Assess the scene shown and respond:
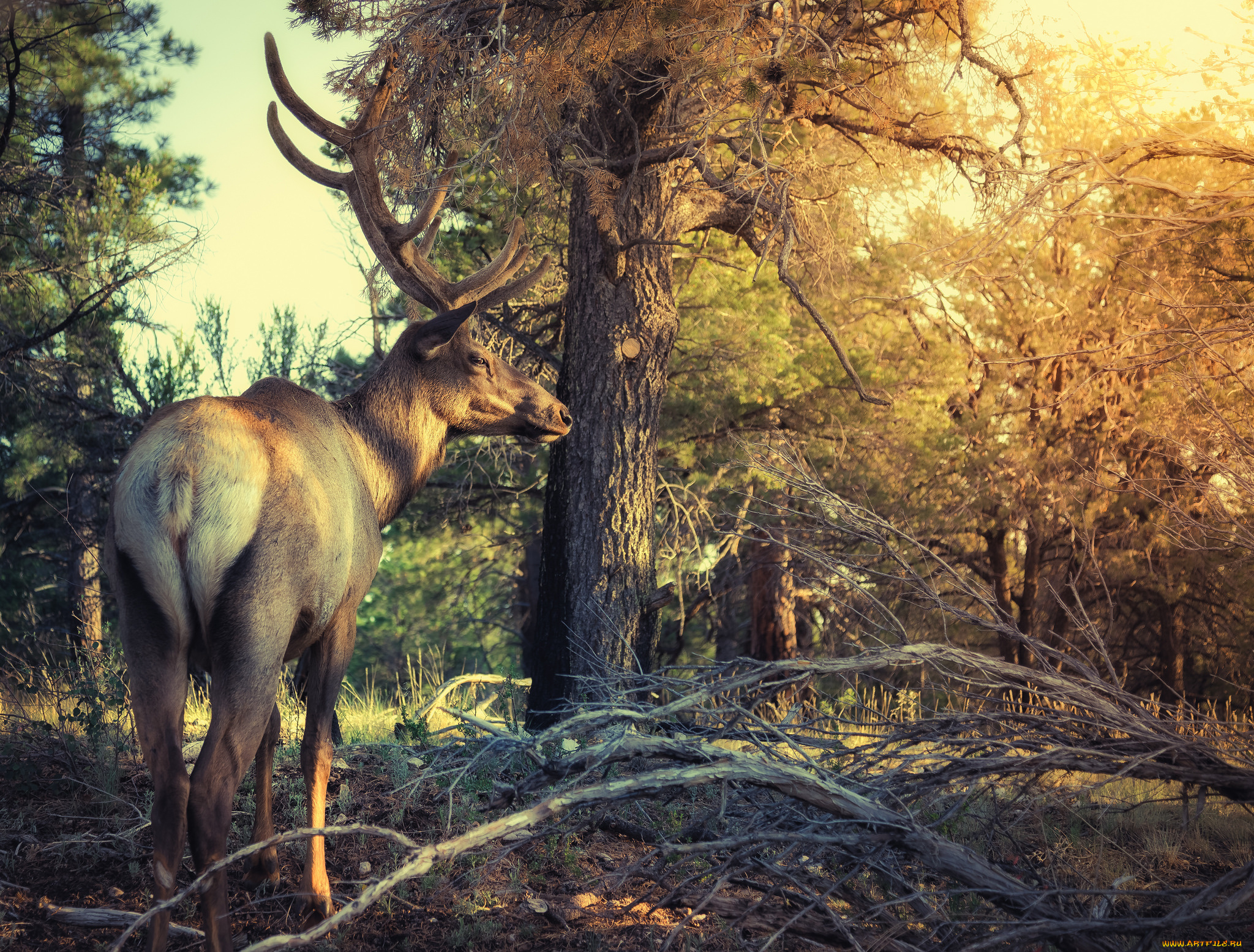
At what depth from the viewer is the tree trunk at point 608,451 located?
724 centimetres

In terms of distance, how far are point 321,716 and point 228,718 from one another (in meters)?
0.75

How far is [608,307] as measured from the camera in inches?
291

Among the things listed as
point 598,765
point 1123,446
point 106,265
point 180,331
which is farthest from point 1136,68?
point 180,331

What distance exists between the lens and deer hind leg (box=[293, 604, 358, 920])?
151 inches

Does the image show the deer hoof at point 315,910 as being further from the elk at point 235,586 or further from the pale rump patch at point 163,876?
the pale rump patch at point 163,876

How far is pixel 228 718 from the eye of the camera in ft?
10.6

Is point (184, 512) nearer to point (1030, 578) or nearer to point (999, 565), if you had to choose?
point (1030, 578)

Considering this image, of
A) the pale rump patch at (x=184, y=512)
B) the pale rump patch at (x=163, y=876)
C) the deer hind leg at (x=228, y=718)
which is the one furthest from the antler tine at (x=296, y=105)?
the pale rump patch at (x=163, y=876)

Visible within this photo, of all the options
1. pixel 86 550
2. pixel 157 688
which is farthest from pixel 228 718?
pixel 86 550

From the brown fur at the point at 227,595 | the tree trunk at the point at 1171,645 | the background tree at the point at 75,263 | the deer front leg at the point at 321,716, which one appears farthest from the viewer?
the tree trunk at the point at 1171,645

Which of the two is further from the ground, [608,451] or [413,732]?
[608,451]

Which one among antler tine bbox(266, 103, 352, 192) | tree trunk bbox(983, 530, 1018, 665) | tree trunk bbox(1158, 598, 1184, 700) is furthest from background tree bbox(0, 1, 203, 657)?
tree trunk bbox(1158, 598, 1184, 700)

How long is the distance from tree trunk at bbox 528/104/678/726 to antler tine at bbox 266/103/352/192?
2.12 m

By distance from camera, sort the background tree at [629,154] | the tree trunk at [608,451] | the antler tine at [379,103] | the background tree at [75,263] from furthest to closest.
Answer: the background tree at [75,263] < the tree trunk at [608,451] < the background tree at [629,154] < the antler tine at [379,103]
